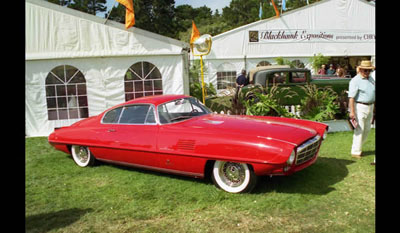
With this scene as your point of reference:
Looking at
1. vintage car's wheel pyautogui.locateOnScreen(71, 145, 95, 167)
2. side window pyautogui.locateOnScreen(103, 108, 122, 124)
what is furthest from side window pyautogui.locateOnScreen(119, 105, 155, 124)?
vintage car's wheel pyautogui.locateOnScreen(71, 145, 95, 167)

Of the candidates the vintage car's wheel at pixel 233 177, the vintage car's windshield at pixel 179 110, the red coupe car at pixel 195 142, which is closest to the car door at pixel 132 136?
the red coupe car at pixel 195 142

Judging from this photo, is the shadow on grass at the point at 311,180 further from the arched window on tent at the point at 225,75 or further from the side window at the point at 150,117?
the arched window on tent at the point at 225,75

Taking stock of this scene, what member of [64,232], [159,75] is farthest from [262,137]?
[159,75]

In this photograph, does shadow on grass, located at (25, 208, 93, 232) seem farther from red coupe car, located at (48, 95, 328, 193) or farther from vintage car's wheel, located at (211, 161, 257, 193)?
vintage car's wheel, located at (211, 161, 257, 193)

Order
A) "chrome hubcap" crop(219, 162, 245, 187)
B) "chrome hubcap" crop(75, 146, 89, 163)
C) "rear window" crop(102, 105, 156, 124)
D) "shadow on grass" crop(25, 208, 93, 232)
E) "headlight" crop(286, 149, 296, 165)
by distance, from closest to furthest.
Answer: "shadow on grass" crop(25, 208, 93, 232), "headlight" crop(286, 149, 296, 165), "chrome hubcap" crop(219, 162, 245, 187), "rear window" crop(102, 105, 156, 124), "chrome hubcap" crop(75, 146, 89, 163)

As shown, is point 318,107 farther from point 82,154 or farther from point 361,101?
point 82,154

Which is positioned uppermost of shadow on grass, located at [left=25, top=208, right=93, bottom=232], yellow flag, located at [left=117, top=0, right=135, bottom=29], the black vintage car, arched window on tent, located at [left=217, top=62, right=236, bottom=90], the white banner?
the white banner

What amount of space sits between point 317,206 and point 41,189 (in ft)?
12.6

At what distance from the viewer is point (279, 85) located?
953cm

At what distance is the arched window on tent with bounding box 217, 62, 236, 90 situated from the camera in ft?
56.2

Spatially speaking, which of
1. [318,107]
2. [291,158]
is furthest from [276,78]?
[291,158]

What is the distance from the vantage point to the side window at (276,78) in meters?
9.65
